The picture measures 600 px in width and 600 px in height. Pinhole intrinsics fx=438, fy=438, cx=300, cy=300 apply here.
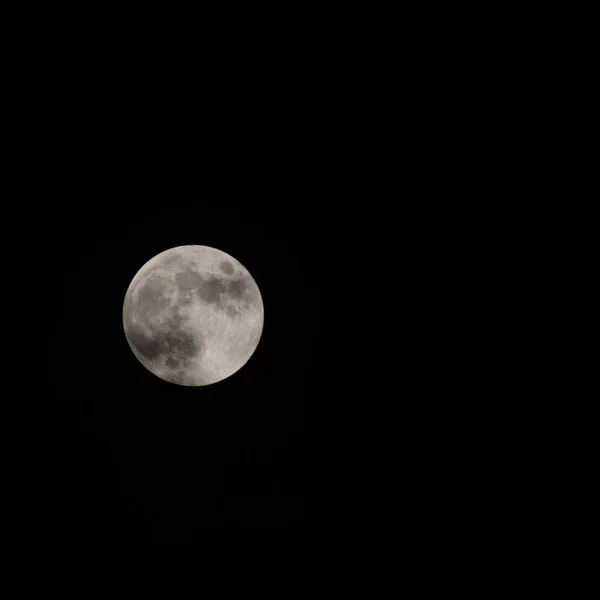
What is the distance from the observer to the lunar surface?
3.05 metres

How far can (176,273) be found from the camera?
3.13 metres

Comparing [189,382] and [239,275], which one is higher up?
[239,275]

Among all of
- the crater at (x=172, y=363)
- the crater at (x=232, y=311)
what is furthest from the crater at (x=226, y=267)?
the crater at (x=172, y=363)

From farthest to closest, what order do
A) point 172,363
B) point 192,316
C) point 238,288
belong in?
point 238,288
point 172,363
point 192,316

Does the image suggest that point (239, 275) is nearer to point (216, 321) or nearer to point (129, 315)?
point (216, 321)

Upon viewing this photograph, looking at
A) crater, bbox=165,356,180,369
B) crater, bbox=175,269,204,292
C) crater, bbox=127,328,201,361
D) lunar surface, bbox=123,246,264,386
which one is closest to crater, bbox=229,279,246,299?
lunar surface, bbox=123,246,264,386

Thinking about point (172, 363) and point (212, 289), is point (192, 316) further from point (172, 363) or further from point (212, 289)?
point (172, 363)

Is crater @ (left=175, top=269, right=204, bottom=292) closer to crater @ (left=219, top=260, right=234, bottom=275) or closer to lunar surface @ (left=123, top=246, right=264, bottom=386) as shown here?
lunar surface @ (left=123, top=246, right=264, bottom=386)

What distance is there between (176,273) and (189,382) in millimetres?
820

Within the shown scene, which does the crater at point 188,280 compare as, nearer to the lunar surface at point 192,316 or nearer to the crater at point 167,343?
the lunar surface at point 192,316

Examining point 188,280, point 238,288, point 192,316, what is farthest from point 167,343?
point 238,288

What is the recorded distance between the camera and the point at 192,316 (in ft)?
9.95

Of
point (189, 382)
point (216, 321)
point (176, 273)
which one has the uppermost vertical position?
point (176, 273)

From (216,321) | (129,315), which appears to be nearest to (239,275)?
(216,321)
